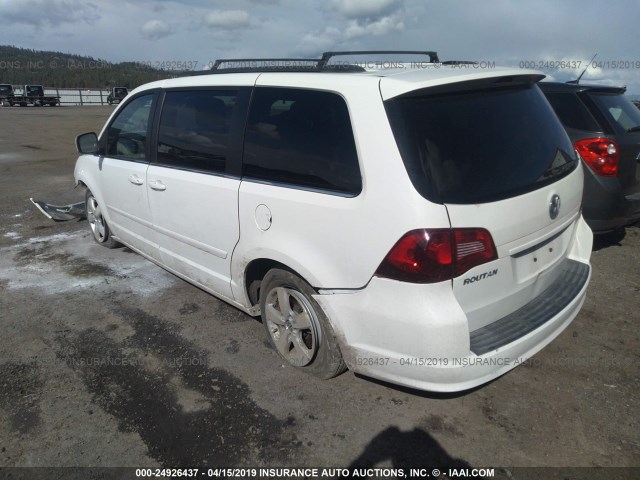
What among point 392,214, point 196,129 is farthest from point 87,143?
point 392,214

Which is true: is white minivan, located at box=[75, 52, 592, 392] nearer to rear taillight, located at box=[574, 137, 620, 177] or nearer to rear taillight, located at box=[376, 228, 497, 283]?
rear taillight, located at box=[376, 228, 497, 283]

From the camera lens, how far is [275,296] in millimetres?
3012

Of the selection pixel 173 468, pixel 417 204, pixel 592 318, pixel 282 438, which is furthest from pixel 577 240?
pixel 173 468

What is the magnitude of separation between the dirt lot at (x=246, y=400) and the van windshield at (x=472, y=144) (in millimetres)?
1224

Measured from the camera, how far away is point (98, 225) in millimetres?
5250

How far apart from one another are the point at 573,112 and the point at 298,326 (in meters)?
3.54

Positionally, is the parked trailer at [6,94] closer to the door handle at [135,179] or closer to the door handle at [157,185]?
the door handle at [135,179]

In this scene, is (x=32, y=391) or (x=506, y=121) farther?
(x=32, y=391)

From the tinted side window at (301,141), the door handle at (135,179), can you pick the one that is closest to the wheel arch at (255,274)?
the tinted side window at (301,141)

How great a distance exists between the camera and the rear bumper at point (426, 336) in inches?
85.9

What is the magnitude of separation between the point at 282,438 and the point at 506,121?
6.65ft

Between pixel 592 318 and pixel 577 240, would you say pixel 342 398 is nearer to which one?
pixel 577 240

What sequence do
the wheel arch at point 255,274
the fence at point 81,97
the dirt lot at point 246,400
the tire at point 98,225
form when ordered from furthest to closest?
the fence at point 81,97
the tire at point 98,225
the wheel arch at point 255,274
the dirt lot at point 246,400

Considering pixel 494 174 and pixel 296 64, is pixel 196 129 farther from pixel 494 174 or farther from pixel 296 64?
pixel 494 174
